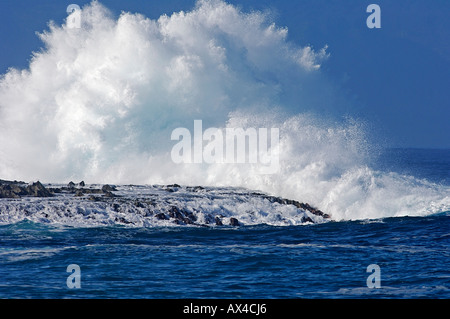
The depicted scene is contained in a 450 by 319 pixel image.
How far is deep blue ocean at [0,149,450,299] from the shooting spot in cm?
1792

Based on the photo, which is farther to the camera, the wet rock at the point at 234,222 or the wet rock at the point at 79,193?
the wet rock at the point at 79,193

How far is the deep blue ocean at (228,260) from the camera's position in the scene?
1792cm

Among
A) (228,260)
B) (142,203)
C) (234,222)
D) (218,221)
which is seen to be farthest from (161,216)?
(228,260)

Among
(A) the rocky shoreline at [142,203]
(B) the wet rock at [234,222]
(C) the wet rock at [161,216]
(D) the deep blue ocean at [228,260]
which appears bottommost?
(D) the deep blue ocean at [228,260]

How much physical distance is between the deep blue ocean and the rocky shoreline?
1.72 m

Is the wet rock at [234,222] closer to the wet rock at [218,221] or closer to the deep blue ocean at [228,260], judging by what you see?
the wet rock at [218,221]

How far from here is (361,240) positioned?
27.1 m

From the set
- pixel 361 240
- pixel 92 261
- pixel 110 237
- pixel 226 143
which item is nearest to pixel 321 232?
pixel 361 240

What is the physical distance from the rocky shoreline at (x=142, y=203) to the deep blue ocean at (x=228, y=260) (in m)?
1.72

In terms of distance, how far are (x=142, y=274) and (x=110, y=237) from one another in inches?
281

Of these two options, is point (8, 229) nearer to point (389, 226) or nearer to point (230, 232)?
point (230, 232)

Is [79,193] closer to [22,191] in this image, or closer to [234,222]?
[22,191]

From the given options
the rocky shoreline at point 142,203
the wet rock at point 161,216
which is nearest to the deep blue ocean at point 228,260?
the rocky shoreline at point 142,203
